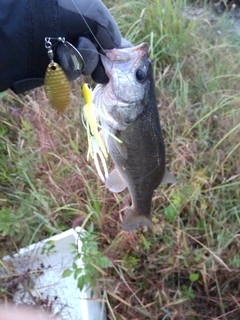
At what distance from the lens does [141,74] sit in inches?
62.9

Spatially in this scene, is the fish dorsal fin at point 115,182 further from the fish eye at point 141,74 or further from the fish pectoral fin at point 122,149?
the fish eye at point 141,74

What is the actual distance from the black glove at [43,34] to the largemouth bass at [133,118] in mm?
67

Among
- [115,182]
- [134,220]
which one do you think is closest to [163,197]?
[134,220]

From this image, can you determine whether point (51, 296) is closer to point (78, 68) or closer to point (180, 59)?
point (78, 68)

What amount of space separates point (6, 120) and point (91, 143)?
4.67ft

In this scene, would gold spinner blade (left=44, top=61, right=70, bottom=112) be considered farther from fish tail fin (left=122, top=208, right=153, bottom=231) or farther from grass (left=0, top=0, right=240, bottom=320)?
grass (left=0, top=0, right=240, bottom=320)

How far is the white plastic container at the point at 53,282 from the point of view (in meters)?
2.27

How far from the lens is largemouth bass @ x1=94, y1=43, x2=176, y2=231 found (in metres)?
1.57

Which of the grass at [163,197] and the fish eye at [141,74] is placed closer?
the fish eye at [141,74]

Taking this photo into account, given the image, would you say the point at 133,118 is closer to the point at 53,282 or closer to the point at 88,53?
the point at 88,53

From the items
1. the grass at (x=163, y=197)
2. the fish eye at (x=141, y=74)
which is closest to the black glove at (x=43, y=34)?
the fish eye at (x=141, y=74)

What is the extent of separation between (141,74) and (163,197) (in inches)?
44.4

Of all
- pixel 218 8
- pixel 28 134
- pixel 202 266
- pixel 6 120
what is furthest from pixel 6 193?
pixel 218 8

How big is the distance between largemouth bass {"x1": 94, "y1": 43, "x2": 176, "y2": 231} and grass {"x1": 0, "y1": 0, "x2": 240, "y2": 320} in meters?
0.59
